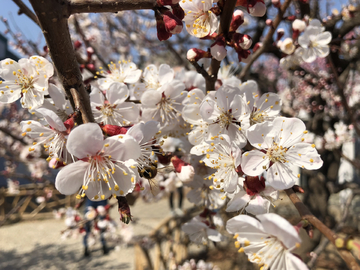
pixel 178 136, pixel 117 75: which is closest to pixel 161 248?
pixel 178 136

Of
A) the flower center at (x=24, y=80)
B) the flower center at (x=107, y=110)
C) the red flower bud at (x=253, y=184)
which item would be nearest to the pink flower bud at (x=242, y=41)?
the red flower bud at (x=253, y=184)

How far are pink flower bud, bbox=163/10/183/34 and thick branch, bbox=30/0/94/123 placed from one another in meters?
0.29

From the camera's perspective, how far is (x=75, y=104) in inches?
28.8

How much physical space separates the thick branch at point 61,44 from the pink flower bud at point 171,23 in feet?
0.96

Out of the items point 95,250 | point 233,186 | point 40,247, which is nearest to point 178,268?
point 233,186

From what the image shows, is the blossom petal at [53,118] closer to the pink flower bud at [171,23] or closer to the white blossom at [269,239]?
the pink flower bud at [171,23]

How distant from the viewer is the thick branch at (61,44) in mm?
623

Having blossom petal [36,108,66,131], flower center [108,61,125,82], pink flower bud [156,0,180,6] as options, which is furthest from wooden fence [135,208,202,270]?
pink flower bud [156,0,180,6]

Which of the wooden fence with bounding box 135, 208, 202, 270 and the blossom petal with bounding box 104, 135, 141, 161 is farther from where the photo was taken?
the wooden fence with bounding box 135, 208, 202, 270

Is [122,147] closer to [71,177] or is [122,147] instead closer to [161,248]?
[71,177]

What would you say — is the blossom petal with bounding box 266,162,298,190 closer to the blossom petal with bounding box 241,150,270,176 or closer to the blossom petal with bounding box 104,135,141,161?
the blossom petal with bounding box 241,150,270,176

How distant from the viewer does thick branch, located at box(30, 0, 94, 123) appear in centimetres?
62

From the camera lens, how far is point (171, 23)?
76 centimetres

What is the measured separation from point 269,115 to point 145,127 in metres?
0.54
